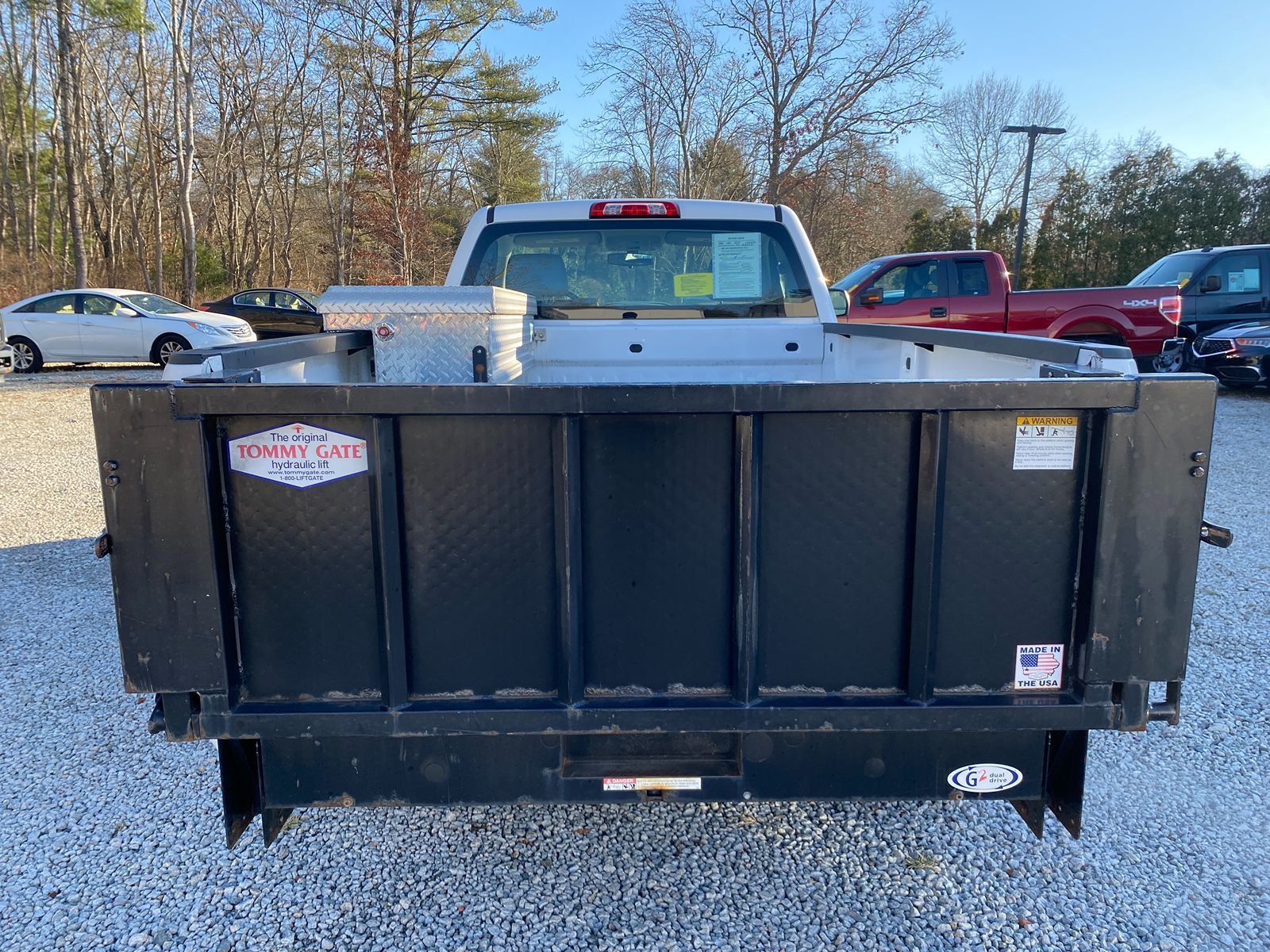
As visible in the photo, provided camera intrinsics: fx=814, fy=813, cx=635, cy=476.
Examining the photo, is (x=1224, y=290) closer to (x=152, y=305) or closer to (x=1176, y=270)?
(x=1176, y=270)

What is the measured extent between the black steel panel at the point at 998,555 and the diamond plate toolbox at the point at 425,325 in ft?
5.76

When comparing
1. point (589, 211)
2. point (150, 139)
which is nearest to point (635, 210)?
point (589, 211)

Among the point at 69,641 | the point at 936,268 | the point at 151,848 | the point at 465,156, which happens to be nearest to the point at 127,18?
the point at 465,156

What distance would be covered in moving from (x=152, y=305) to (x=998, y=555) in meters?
19.1

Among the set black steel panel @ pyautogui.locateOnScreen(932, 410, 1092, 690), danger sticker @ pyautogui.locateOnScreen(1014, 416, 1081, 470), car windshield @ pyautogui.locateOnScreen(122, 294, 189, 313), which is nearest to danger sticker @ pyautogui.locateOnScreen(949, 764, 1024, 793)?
black steel panel @ pyautogui.locateOnScreen(932, 410, 1092, 690)

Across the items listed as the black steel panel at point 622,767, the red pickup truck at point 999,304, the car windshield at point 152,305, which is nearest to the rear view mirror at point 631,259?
the black steel panel at point 622,767

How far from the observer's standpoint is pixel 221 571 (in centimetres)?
191

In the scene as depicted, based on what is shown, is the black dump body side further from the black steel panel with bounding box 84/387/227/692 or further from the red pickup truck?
the red pickup truck

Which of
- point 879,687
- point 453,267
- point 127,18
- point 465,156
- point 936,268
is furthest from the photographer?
point 465,156

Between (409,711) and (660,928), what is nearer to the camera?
(409,711)

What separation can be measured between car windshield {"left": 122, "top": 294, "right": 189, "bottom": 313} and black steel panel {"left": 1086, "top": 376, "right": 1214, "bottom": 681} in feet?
61.4

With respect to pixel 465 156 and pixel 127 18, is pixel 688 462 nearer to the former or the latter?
pixel 465 156

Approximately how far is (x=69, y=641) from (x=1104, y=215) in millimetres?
32903

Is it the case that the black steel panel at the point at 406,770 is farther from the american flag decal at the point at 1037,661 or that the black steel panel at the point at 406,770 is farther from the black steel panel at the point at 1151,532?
the black steel panel at the point at 1151,532
